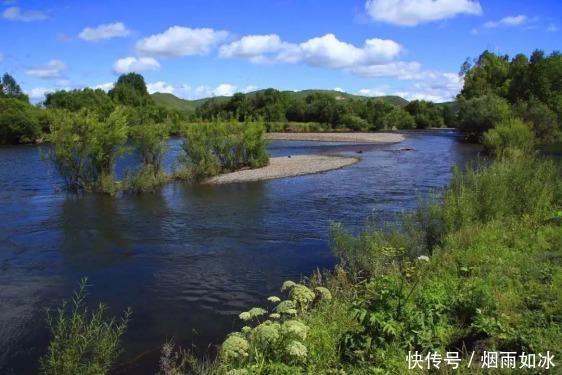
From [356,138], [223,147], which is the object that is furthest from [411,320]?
[356,138]

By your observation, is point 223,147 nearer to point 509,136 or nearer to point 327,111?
point 509,136

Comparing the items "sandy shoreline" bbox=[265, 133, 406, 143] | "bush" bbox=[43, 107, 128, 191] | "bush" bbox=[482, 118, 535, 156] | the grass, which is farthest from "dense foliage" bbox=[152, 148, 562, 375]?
"sandy shoreline" bbox=[265, 133, 406, 143]

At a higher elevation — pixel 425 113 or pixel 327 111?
pixel 425 113

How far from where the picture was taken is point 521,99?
7556cm

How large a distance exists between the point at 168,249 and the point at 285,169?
2264 centimetres

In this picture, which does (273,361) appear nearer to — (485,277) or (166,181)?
(485,277)

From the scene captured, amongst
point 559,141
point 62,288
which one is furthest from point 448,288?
point 559,141

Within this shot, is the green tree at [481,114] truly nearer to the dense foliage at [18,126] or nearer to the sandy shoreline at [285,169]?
the sandy shoreline at [285,169]

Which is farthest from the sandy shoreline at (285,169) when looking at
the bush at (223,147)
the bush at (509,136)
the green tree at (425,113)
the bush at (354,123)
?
the green tree at (425,113)

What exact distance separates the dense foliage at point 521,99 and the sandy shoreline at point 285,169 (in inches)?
1127

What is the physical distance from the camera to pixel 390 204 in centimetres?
2289

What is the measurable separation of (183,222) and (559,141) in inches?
2426

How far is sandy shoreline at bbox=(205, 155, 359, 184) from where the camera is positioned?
33812 mm

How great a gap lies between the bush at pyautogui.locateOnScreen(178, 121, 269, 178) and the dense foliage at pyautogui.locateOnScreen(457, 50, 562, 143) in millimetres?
36364
